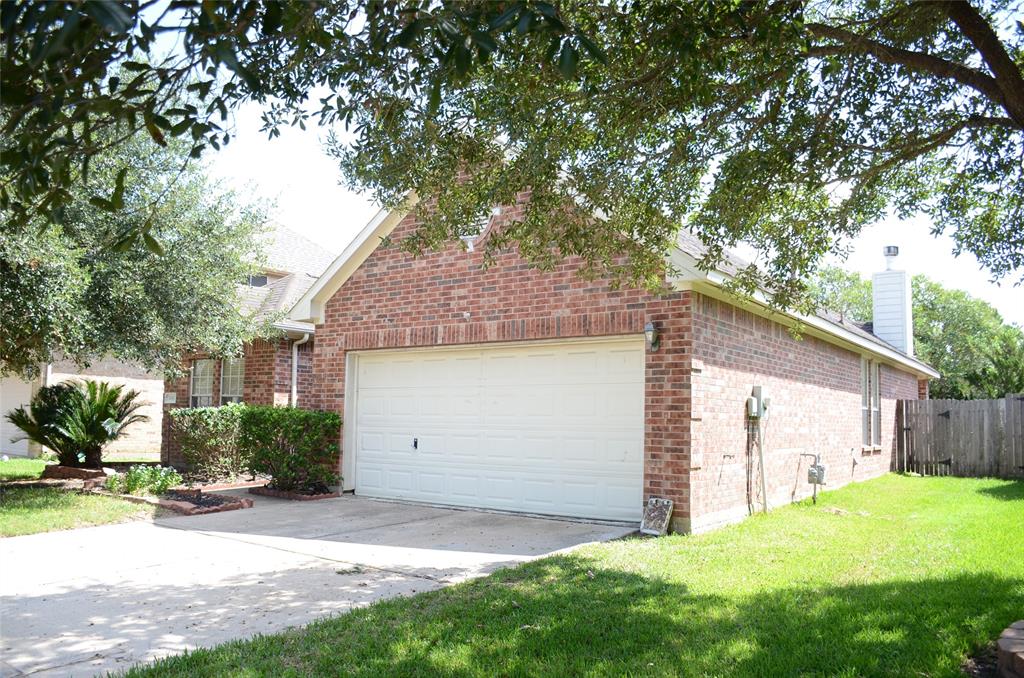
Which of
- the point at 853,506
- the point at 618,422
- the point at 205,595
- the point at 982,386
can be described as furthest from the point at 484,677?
the point at 982,386

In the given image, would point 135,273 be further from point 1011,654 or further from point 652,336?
point 1011,654

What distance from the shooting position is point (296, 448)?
12.2 m

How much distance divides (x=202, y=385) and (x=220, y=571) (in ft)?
37.2

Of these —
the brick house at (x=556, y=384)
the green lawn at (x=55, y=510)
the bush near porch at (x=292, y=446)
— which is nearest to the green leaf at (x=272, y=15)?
the brick house at (x=556, y=384)

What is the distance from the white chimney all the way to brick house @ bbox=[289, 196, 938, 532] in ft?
25.1

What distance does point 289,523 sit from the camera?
379 inches

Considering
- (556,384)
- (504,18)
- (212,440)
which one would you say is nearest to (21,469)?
(212,440)

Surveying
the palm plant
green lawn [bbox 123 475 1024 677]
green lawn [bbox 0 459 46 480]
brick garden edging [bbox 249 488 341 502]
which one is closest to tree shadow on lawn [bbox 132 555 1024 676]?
green lawn [bbox 123 475 1024 677]

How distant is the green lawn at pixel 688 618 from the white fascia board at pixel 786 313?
9.08ft

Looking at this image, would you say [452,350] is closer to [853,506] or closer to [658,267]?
[658,267]

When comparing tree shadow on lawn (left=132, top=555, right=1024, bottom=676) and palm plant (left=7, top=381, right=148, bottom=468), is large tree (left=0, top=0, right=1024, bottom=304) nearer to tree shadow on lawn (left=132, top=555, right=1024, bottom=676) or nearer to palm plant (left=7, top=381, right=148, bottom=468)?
tree shadow on lawn (left=132, top=555, right=1024, bottom=676)

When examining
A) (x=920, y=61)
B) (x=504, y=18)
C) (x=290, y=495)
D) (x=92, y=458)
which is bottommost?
(x=290, y=495)

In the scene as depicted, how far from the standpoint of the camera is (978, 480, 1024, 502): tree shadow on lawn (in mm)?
12898

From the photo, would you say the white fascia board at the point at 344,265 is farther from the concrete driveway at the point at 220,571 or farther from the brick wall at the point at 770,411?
the brick wall at the point at 770,411
